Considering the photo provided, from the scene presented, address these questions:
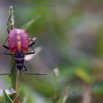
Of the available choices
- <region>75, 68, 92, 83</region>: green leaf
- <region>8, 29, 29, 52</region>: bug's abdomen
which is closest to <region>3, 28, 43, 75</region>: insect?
<region>8, 29, 29, 52</region>: bug's abdomen

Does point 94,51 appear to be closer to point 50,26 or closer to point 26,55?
point 50,26

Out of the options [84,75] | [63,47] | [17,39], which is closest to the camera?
[17,39]

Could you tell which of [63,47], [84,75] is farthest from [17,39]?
[63,47]

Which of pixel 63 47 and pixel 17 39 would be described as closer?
pixel 17 39

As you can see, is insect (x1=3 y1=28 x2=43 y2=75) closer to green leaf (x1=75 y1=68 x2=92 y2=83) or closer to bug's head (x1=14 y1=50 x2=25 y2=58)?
bug's head (x1=14 y1=50 x2=25 y2=58)

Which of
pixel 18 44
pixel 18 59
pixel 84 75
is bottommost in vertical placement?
pixel 84 75

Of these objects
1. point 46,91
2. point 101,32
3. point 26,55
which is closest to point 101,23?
point 101,32

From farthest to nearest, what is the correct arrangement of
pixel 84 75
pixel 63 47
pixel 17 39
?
1. pixel 63 47
2. pixel 84 75
3. pixel 17 39

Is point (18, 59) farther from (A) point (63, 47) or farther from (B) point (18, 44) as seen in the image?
(A) point (63, 47)
